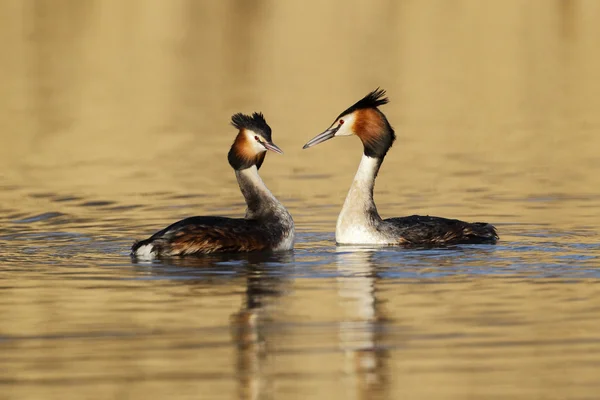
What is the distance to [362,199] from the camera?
49.5 feet

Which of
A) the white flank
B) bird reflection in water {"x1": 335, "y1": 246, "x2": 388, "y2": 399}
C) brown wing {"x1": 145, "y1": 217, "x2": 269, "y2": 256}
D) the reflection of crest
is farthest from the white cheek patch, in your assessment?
the white flank

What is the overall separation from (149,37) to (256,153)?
31529 millimetres

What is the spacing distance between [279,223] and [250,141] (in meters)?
0.87

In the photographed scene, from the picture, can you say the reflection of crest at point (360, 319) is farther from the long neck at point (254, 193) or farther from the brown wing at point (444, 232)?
the long neck at point (254, 193)

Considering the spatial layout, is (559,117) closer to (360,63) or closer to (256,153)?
(360,63)

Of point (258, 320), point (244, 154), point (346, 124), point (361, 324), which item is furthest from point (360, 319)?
point (346, 124)

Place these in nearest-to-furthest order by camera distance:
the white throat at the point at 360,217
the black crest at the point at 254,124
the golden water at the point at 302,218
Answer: the golden water at the point at 302,218
the black crest at the point at 254,124
the white throat at the point at 360,217

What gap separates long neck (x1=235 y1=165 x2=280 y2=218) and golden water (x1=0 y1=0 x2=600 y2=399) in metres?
0.54

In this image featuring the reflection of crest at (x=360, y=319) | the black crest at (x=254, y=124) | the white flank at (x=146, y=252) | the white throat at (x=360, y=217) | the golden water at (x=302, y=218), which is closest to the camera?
the reflection of crest at (x=360, y=319)

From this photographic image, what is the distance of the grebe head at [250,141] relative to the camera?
14.4 metres

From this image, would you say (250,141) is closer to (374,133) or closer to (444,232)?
(374,133)

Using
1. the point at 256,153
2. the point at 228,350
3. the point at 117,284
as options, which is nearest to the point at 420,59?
the point at 256,153

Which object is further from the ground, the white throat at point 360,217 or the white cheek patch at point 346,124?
the white cheek patch at point 346,124

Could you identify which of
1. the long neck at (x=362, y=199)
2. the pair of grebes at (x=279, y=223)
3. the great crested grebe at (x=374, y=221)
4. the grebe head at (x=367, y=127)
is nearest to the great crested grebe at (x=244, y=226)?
the pair of grebes at (x=279, y=223)
